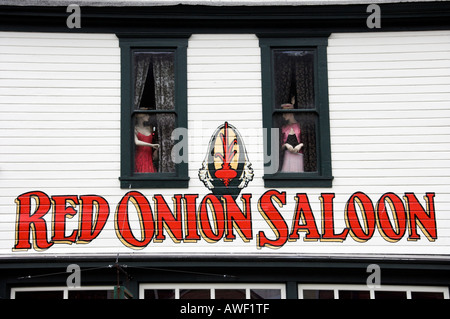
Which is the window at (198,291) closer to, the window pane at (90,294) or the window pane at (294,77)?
the window pane at (90,294)

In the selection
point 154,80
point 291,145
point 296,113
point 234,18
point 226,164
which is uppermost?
point 234,18

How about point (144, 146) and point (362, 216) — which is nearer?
point (362, 216)

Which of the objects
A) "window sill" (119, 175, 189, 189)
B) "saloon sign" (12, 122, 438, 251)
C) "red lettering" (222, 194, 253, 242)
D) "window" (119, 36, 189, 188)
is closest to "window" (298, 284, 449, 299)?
"saloon sign" (12, 122, 438, 251)

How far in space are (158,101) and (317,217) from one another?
3.03 metres

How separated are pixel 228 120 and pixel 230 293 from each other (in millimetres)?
2609

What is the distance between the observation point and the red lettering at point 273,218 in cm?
1034

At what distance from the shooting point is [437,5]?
10.9m

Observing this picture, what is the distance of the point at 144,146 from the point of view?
35.3ft

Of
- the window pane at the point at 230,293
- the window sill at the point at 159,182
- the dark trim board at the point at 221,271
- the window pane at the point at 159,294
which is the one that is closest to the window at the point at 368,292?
the dark trim board at the point at 221,271

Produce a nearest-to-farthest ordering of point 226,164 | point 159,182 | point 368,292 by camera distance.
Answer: point 368,292 < point 159,182 < point 226,164

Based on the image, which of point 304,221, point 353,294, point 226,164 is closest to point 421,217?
point 353,294

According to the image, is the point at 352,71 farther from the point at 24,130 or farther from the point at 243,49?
the point at 24,130

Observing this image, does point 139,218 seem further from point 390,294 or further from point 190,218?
point 390,294

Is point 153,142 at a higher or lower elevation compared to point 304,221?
higher
